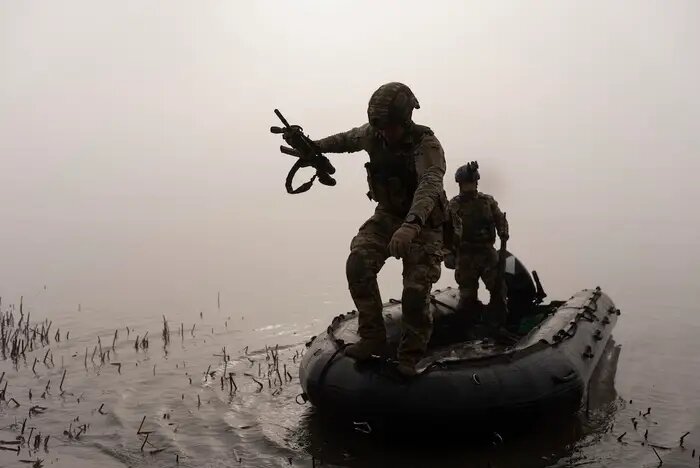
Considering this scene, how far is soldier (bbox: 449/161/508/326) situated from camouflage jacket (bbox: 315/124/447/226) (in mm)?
3071

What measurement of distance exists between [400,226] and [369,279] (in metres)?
0.60

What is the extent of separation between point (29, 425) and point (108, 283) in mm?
11944

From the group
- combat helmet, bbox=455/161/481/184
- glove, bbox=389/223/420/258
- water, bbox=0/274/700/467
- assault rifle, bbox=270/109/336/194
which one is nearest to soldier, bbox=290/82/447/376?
glove, bbox=389/223/420/258

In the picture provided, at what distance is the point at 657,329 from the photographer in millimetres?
12203

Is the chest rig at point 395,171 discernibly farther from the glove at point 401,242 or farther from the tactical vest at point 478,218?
the tactical vest at point 478,218

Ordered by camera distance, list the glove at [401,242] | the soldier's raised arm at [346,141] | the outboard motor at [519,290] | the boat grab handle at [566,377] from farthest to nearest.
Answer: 1. the outboard motor at [519,290]
2. the soldier's raised arm at [346,141]
3. the boat grab handle at [566,377]
4. the glove at [401,242]

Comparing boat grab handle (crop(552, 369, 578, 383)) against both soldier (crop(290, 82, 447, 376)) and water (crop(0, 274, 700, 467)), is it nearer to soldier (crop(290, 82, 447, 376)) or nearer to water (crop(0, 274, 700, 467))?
water (crop(0, 274, 700, 467))

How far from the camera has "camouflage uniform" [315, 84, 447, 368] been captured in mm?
5848

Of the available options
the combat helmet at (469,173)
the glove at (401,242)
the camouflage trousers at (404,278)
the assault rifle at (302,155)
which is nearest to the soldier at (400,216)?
the camouflage trousers at (404,278)

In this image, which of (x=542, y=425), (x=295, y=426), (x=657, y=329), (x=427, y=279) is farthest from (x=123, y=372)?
(x=657, y=329)

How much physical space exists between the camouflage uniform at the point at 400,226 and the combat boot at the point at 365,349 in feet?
0.11

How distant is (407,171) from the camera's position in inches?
239

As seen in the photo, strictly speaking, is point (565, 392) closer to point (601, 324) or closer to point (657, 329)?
point (601, 324)

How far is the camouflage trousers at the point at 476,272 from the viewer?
9172mm
